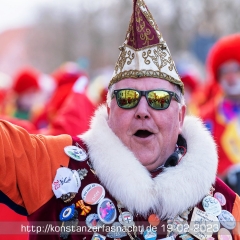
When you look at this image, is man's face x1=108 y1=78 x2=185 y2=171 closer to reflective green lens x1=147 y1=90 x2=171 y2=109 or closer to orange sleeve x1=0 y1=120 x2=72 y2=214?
reflective green lens x1=147 y1=90 x2=171 y2=109

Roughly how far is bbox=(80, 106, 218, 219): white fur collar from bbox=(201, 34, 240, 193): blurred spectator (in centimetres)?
271

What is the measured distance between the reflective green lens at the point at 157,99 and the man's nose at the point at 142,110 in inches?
1.1

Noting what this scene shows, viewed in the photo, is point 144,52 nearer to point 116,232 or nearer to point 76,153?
point 76,153

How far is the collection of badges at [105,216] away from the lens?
8.92ft

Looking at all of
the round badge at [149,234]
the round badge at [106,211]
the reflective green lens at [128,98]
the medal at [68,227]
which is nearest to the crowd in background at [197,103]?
the medal at [68,227]

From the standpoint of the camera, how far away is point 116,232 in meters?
2.74

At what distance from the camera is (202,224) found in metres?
2.85

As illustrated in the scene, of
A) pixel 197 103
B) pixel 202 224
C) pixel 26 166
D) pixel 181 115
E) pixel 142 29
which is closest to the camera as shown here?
pixel 26 166

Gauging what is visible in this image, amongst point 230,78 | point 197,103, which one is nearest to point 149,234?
point 230,78

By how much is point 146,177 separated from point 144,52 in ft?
2.26

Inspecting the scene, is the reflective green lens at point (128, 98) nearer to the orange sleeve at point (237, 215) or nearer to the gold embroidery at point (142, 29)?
the gold embroidery at point (142, 29)

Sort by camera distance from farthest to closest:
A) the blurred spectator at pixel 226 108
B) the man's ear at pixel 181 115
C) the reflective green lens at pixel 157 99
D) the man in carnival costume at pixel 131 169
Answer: the blurred spectator at pixel 226 108 < the man's ear at pixel 181 115 < the reflective green lens at pixel 157 99 < the man in carnival costume at pixel 131 169

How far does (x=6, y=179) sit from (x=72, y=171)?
0.38 m

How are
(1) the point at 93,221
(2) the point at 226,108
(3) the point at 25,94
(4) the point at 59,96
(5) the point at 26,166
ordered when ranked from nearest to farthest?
(5) the point at 26,166, (1) the point at 93,221, (2) the point at 226,108, (4) the point at 59,96, (3) the point at 25,94
